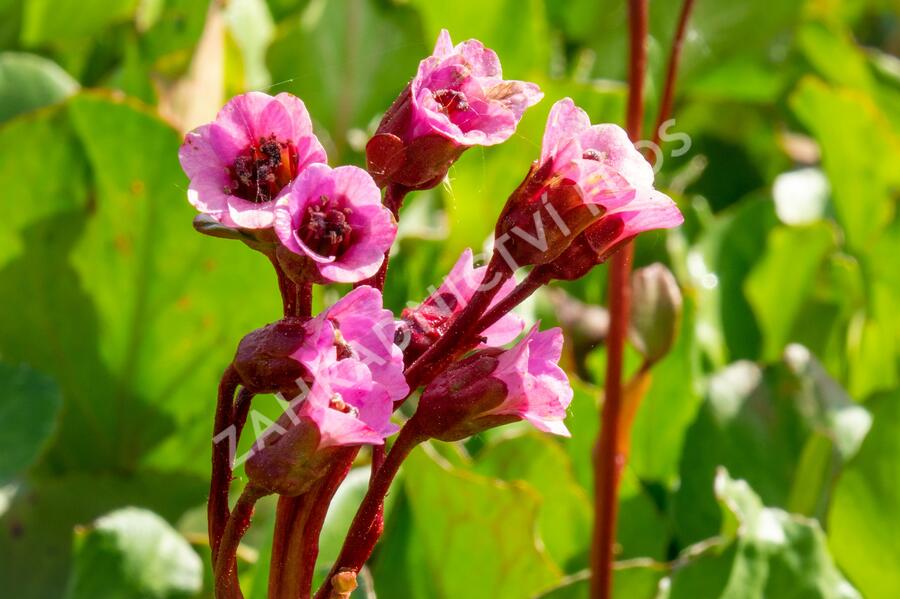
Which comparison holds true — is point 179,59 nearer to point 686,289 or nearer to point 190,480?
point 190,480

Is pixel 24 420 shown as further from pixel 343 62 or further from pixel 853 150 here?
pixel 853 150

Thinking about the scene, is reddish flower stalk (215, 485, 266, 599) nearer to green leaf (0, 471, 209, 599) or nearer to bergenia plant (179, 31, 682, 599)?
bergenia plant (179, 31, 682, 599)

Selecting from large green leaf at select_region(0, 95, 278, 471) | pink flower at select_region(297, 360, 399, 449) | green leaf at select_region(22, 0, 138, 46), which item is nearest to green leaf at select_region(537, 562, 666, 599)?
large green leaf at select_region(0, 95, 278, 471)

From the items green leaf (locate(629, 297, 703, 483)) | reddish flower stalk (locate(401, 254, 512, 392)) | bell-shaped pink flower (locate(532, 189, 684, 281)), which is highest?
bell-shaped pink flower (locate(532, 189, 684, 281))

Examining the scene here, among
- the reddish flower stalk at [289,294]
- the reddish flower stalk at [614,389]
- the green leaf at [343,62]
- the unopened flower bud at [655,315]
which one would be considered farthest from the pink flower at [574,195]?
the green leaf at [343,62]

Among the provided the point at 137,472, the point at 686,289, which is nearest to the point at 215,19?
the point at 137,472

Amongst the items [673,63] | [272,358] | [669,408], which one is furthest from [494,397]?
[669,408]

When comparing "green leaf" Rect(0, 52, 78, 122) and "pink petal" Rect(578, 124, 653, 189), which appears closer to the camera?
"pink petal" Rect(578, 124, 653, 189)
